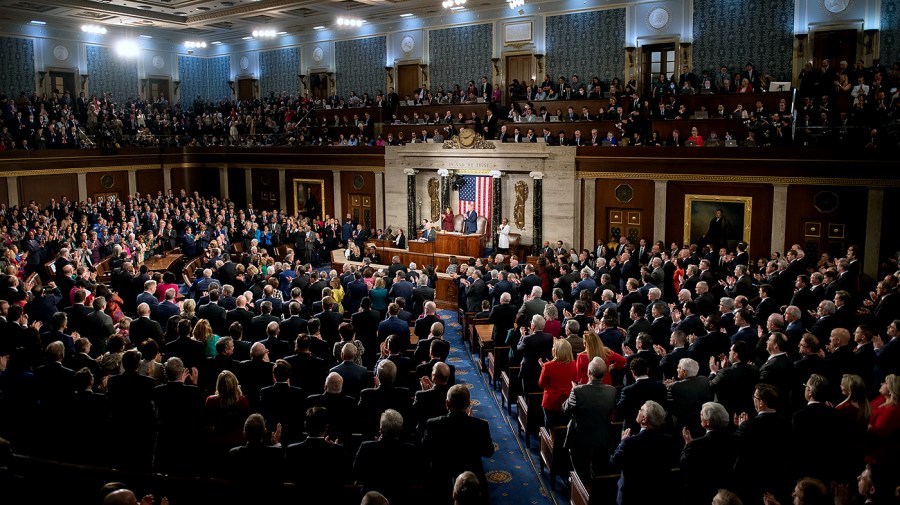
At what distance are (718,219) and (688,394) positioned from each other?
484 inches

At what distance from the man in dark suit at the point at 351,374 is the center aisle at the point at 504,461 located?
180 cm

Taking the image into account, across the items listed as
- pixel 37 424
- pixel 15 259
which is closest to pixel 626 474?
pixel 37 424

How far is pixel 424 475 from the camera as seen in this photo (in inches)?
197

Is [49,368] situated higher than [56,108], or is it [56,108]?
[56,108]

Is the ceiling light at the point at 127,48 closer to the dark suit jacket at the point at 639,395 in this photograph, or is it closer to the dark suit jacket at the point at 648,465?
the dark suit jacket at the point at 639,395

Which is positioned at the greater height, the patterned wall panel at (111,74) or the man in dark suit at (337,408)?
the patterned wall panel at (111,74)

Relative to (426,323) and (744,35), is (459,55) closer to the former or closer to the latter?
(744,35)

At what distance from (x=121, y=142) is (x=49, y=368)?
69.0ft

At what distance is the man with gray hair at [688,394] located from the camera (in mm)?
5723

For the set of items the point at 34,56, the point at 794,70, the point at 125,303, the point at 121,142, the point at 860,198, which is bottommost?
the point at 125,303

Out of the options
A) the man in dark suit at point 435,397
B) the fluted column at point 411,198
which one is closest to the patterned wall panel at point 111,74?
the fluted column at point 411,198

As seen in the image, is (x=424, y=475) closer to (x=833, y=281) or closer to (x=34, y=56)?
(x=833, y=281)

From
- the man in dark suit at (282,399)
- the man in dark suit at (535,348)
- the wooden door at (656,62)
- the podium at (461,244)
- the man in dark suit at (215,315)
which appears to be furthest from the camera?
the wooden door at (656,62)

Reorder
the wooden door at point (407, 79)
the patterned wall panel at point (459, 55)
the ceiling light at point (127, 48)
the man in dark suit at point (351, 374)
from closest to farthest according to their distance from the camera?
the man in dark suit at point (351, 374) → the patterned wall panel at point (459, 55) → the wooden door at point (407, 79) → the ceiling light at point (127, 48)
